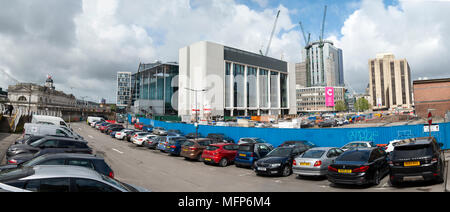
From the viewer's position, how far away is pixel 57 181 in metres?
4.41

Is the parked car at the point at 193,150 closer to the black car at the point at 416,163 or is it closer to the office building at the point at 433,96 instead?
the black car at the point at 416,163

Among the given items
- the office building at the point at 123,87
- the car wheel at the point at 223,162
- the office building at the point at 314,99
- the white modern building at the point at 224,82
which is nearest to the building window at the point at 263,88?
the white modern building at the point at 224,82

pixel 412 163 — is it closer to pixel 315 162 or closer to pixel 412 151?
pixel 412 151

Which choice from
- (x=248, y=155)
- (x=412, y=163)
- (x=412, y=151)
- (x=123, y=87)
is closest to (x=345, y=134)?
(x=248, y=155)

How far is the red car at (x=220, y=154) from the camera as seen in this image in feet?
50.6

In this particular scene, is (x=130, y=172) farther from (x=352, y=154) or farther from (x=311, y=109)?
(x=311, y=109)

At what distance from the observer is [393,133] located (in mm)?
18188

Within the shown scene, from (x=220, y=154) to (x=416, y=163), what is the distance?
969cm

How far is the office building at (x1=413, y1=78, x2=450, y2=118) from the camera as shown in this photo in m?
34.8

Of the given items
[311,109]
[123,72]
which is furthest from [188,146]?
[123,72]

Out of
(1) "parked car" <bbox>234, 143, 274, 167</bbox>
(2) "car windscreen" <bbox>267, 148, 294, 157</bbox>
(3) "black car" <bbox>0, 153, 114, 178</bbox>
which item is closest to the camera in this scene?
(3) "black car" <bbox>0, 153, 114, 178</bbox>

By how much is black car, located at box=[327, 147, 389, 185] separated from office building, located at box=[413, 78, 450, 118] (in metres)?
33.1

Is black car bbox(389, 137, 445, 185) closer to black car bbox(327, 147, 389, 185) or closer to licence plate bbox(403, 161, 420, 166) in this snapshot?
licence plate bbox(403, 161, 420, 166)

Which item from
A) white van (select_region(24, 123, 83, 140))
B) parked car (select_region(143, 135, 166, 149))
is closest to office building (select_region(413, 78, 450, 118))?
parked car (select_region(143, 135, 166, 149))
